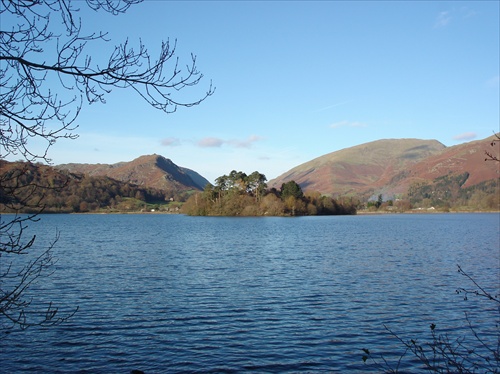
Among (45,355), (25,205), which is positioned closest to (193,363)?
(45,355)

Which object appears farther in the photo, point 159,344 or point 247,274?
point 247,274

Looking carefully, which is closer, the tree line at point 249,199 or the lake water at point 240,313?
the lake water at point 240,313

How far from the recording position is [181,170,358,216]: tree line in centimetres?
14362

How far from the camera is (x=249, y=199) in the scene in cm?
14400

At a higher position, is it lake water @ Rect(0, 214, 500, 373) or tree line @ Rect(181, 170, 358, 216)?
tree line @ Rect(181, 170, 358, 216)

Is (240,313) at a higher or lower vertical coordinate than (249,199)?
lower

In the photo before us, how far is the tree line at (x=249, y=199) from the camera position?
144 m

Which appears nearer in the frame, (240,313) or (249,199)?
(240,313)

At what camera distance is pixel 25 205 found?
256 inches

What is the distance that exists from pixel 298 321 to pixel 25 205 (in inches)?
554

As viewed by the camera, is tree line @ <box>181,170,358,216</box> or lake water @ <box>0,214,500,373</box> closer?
lake water @ <box>0,214,500,373</box>

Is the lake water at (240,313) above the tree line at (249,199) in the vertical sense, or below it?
below

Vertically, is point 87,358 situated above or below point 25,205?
below

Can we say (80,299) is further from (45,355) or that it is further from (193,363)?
(193,363)
